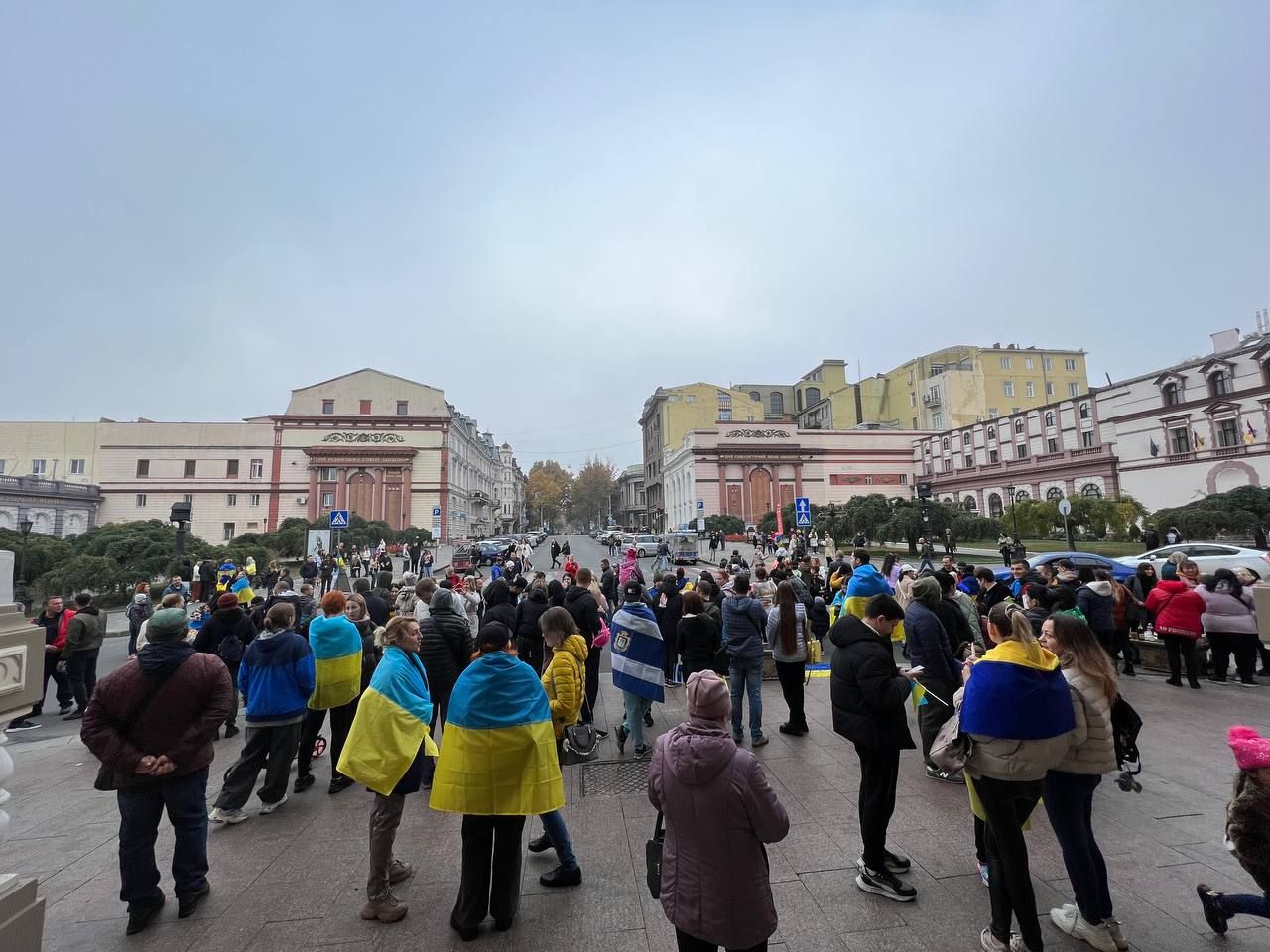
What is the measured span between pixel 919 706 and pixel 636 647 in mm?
2836

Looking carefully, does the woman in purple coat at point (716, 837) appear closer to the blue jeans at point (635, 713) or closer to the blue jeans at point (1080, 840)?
the blue jeans at point (1080, 840)

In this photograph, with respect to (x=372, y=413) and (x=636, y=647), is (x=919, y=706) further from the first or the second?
(x=372, y=413)

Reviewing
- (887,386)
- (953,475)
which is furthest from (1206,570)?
(887,386)

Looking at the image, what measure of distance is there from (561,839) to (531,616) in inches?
130

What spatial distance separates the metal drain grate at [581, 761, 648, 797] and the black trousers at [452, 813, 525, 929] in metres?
1.91

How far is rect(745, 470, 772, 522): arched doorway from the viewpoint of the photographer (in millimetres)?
66625

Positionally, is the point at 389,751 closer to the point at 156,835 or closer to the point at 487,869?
the point at 487,869

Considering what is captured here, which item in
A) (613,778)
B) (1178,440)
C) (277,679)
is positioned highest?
(1178,440)

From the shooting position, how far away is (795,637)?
256 inches

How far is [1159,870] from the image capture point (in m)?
3.97

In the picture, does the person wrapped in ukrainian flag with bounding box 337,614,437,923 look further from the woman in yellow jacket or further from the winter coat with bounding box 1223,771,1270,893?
the winter coat with bounding box 1223,771,1270,893

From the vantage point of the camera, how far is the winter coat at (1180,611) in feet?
27.8

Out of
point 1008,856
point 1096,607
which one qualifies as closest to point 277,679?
point 1008,856

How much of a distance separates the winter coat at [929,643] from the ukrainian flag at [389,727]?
4.06 m
